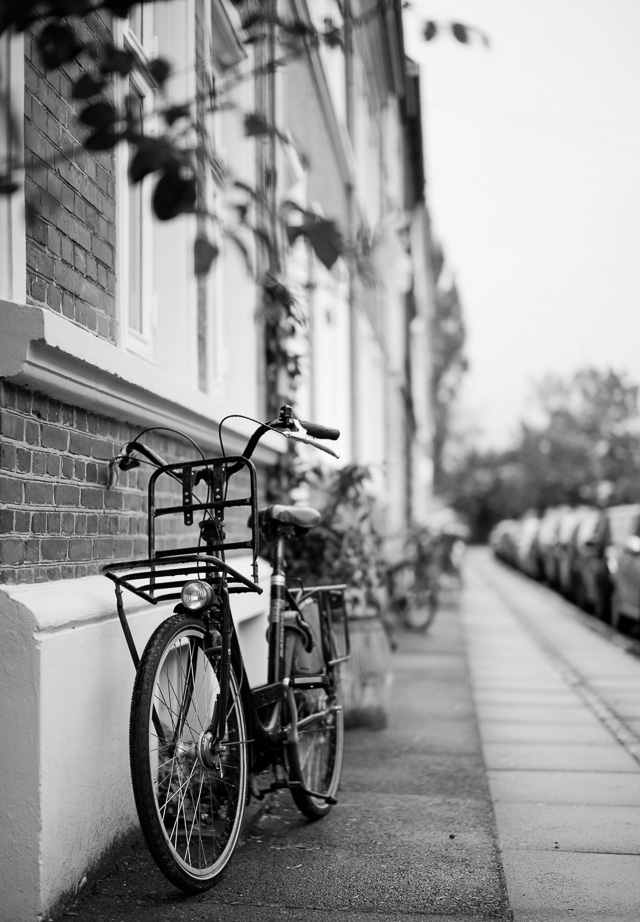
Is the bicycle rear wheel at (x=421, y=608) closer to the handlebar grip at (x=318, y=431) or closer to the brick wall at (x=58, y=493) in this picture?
the brick wall at (x=58, y=493)

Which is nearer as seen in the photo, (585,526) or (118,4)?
(118,4)

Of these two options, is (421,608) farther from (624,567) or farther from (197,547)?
(197,547)

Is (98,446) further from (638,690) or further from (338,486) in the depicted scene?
(638,690)

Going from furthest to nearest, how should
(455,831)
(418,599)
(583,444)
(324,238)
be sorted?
(583,444) → (418,599) → (455,831) → (324,238)

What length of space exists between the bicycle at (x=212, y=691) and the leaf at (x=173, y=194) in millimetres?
1605

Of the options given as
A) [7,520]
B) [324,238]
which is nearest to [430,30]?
[324,238]

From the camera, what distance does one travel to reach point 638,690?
8.45 meters

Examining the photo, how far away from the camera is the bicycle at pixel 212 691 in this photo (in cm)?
320

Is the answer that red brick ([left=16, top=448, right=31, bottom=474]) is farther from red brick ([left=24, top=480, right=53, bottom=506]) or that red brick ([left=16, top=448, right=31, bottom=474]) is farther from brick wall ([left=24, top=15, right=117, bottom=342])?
brick wall ([left=24, top=15, right=117, bottom=342])

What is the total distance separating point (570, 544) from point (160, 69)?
56.7ft

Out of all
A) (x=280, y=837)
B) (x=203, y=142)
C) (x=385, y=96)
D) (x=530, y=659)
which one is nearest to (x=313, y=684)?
(x=280, y=837)

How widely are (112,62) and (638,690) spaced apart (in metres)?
7.50

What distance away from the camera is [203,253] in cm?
208

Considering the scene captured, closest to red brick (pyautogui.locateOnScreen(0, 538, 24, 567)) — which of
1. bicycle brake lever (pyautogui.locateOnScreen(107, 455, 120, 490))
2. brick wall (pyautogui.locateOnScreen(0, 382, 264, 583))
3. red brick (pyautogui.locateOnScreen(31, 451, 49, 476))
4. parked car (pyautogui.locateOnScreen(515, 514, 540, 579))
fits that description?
brick wall (pyautogui.locateOnScreen(0, 382, 264, 583))
